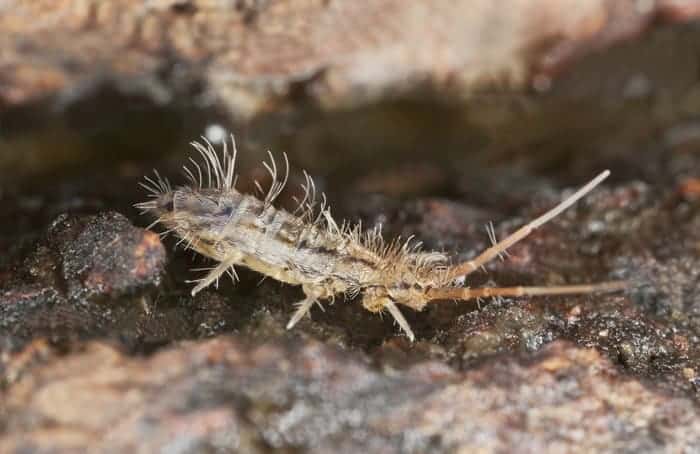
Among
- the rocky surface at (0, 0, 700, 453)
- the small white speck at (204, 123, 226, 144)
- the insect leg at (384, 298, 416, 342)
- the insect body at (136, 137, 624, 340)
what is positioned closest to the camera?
the rocky surface at (0, 0, 700, 453)

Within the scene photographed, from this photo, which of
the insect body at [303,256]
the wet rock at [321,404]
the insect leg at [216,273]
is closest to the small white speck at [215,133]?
the insect body at [303,256]

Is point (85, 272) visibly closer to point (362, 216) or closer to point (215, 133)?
point (362, 216)

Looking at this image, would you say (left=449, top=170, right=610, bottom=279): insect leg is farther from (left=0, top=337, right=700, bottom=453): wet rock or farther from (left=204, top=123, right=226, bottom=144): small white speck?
(left=204, top=123, right=226, bottom=144): small white speck

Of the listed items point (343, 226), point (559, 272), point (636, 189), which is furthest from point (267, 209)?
point (636, 189)

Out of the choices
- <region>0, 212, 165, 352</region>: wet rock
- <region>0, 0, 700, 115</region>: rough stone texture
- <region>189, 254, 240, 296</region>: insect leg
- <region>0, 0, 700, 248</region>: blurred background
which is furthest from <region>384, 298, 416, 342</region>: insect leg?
<region>0, 0, 700, 115</region>: rough stone texture

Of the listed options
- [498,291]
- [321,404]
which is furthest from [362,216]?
[321,404]

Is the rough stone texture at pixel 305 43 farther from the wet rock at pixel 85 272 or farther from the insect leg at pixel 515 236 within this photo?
the insect leg at pixel 515 236

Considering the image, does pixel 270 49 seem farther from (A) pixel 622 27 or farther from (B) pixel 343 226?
(A) pixel 622 27
